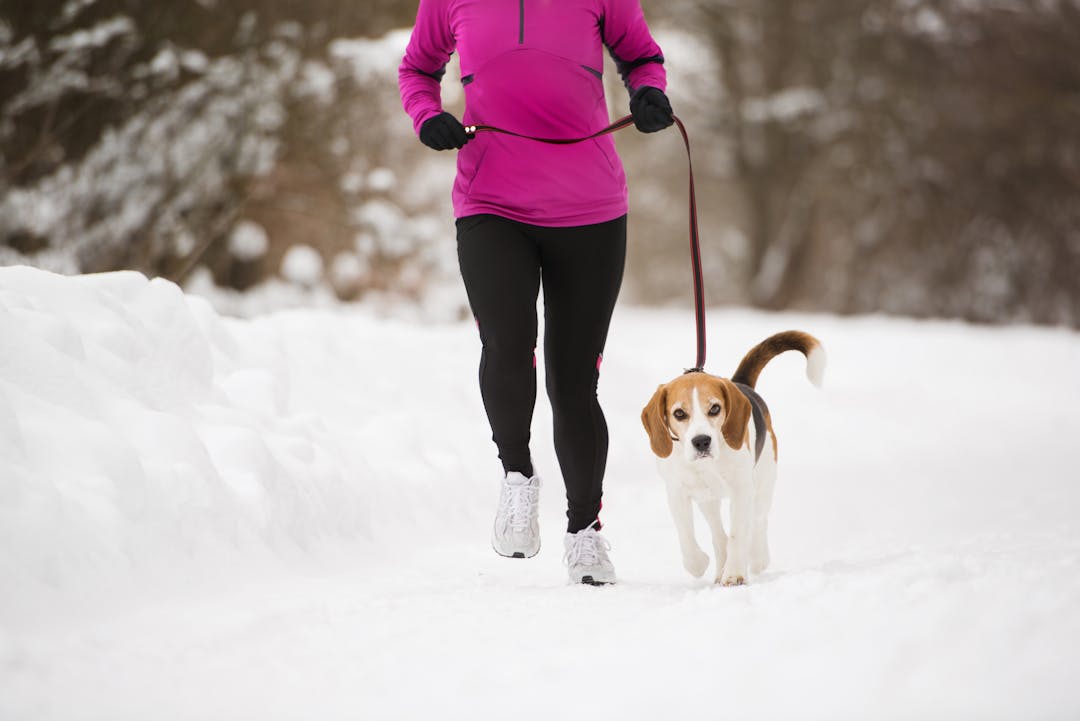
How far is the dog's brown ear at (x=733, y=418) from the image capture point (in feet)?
10.9

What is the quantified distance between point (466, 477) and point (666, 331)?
32.4 feet

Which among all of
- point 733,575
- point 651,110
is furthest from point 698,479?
point 651,110

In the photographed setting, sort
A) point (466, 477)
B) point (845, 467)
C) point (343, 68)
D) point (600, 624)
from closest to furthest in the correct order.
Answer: point (600, 624), point (466, 477), point (845, 467), point (343, 68)

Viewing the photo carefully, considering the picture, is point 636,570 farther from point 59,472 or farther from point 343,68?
point 343,68

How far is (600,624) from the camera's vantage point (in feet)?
8.97

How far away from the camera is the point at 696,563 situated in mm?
3545

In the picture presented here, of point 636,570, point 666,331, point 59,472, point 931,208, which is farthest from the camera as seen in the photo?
point 931,208

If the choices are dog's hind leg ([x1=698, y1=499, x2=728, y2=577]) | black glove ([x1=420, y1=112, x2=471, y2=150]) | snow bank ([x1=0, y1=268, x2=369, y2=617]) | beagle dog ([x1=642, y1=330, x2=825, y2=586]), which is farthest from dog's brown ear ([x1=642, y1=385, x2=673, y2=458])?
snow bank ([x1=0, y1=268, x2=369, y2=617])

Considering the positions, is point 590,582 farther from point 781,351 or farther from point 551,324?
point 781,351

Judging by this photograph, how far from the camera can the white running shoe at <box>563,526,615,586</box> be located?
3.45 meters

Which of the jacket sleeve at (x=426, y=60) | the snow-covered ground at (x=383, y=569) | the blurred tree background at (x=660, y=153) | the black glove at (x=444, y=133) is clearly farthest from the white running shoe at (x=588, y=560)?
the blurred tree background at (x=660, y=153)

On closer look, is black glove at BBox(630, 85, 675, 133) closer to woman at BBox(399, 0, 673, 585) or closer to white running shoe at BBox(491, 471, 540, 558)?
woman at BBox(399, 0, 673, 585)

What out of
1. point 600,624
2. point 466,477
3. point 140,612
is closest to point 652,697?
point 600,624

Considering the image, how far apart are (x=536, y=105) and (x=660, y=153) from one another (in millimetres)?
18457
